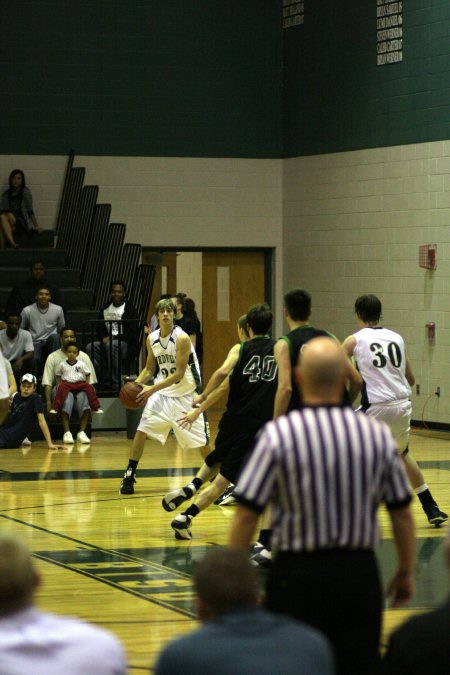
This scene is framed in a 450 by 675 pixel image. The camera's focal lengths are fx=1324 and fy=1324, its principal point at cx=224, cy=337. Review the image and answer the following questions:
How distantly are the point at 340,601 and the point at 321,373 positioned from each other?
0.69 meters

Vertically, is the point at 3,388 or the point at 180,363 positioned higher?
the point at 180,363

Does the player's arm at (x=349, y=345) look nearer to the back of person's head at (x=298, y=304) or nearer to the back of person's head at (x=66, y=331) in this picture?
the back of person's head at (x=298, y=304)

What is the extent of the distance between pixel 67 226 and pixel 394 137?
200 inches

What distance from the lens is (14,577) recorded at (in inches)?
125

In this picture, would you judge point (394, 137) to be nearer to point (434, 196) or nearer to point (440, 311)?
point (434, 196)

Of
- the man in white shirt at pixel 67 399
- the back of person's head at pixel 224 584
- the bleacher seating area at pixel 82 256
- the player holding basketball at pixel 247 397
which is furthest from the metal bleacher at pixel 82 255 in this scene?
the back of person's head at pixel 224 584

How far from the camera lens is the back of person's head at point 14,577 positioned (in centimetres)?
318

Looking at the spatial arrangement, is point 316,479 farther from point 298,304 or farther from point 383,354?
point 383,354

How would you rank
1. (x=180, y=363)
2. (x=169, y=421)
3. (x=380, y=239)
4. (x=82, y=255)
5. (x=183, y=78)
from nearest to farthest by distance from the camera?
(x=180, y=363), (x=169, y=421), (x=380, y=239), (x=82, y=255), (x=183, y=78)

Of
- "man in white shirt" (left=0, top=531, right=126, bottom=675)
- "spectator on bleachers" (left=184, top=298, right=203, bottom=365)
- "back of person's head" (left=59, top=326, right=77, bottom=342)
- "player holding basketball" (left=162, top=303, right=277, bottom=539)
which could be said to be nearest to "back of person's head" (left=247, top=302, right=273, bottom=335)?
"player holding basketball" (left=162, top=303, right=277, bottom=539)

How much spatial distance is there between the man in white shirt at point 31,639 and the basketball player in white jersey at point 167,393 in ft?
25.9

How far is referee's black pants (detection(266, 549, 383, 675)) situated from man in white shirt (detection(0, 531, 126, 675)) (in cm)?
88

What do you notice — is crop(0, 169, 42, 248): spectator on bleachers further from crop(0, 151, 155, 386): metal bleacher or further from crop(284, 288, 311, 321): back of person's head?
crop(284, 288, 311, 321): back of person's head

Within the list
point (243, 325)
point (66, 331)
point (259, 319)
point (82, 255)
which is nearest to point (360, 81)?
point (82, 255)
